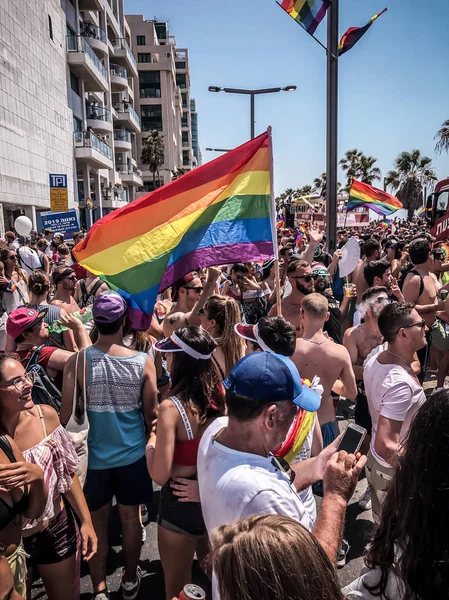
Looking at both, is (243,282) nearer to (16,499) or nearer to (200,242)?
(200,242)

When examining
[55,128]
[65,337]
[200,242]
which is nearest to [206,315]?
[200,242]

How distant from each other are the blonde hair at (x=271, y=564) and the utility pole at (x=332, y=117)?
793 centimetres

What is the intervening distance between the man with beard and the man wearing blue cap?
3.31 m

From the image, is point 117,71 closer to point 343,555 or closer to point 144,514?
point 144,514

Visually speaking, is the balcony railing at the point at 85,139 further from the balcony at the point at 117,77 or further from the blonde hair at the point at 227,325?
the blonde hair at the point at 227,325

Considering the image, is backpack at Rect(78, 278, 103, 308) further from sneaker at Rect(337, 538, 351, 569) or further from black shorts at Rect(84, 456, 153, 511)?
sneaker at Rect(337, 538, 351, 569)

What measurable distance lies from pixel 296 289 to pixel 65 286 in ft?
8.58

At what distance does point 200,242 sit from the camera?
13.7 feet

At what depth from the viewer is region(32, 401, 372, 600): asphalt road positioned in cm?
324

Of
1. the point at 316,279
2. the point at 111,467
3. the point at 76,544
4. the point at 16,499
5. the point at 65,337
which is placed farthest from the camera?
the point at 316,279

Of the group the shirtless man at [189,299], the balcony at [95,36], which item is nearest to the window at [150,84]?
the balcony at [95,36]

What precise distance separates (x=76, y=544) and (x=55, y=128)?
28608 millimetres

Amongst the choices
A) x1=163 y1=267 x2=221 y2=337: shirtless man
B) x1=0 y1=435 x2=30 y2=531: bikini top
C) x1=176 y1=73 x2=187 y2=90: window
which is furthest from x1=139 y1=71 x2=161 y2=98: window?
x1=0 y1=435 x2=30 y2=531: bikini top

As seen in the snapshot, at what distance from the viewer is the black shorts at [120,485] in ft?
10.3
